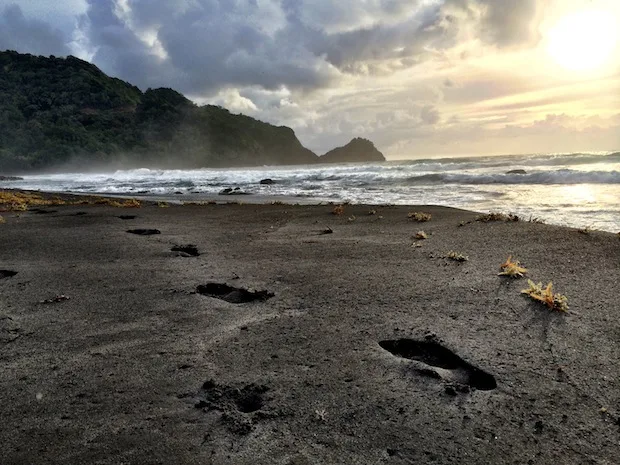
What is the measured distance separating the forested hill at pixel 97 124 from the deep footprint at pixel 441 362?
8387 cm

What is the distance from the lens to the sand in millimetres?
2367

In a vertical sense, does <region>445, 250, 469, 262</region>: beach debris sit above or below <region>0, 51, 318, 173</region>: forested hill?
below

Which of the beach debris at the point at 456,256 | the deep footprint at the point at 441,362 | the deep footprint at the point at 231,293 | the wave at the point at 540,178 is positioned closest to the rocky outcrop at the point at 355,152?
the wave at the point at 540,178

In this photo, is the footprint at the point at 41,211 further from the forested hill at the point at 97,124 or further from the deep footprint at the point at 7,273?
the forested hill at the point at 97,124

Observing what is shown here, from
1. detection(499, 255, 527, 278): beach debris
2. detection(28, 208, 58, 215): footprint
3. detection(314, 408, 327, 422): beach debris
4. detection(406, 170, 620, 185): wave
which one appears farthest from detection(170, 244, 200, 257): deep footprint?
detection(406, 170, 620, 185): wave

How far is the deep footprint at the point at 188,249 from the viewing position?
6.69 metres

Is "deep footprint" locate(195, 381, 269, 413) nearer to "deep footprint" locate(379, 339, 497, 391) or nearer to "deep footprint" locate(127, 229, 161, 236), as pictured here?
"deep footprint" locate(379, 339, 497, 391)

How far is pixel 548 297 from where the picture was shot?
404 cm

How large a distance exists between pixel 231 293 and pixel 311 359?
182 cm

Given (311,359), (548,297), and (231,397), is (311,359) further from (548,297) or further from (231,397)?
(548,297)

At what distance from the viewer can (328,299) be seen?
448cm

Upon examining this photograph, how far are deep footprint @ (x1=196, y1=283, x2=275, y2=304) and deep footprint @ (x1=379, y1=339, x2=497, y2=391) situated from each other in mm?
1620

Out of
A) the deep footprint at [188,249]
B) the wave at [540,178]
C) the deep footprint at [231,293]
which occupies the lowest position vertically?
the deep footprint at [231,293]

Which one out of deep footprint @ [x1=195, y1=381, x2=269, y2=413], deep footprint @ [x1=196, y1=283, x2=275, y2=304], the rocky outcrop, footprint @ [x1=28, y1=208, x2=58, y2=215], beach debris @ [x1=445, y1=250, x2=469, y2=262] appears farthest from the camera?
the rocky outcrop
